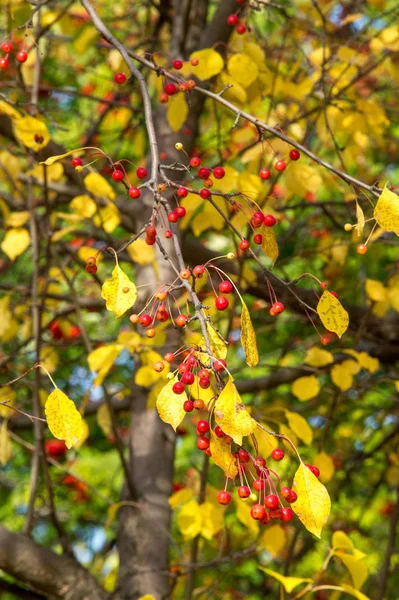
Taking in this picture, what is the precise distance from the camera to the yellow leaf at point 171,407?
0.92 meters

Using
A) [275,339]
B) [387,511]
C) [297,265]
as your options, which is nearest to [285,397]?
[275,339]

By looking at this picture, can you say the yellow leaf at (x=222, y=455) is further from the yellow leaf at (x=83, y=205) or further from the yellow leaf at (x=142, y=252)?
the yellow leaf at (x=83, y=205)

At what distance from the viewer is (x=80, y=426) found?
985mm

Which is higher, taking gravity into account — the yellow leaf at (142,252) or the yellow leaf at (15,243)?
the yellow leaf at (142,252)

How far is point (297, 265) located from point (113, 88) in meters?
1.09

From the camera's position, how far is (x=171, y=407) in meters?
0.92

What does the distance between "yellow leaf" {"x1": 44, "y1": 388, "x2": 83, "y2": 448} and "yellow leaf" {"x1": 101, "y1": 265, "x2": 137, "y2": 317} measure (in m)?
0.14

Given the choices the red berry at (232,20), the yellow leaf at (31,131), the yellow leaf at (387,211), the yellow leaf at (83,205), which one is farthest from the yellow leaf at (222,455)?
the red berry at (232,20)

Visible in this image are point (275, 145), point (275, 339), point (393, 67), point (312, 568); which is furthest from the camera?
point (312, 568)

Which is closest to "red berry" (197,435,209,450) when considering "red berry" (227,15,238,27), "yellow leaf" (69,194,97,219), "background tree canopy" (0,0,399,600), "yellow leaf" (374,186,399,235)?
"background tree canopy" (0,0,399,600)

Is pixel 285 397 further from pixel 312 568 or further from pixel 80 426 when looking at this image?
pixel 80 426

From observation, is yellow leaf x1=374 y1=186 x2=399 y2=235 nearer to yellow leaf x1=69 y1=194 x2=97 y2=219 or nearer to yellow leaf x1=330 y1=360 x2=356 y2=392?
yellow leaf x1=330 y1=360 x2=356 y2=392

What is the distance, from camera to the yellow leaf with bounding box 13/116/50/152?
158cm

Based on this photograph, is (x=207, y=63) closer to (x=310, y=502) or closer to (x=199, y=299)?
(x=199, y=299)
